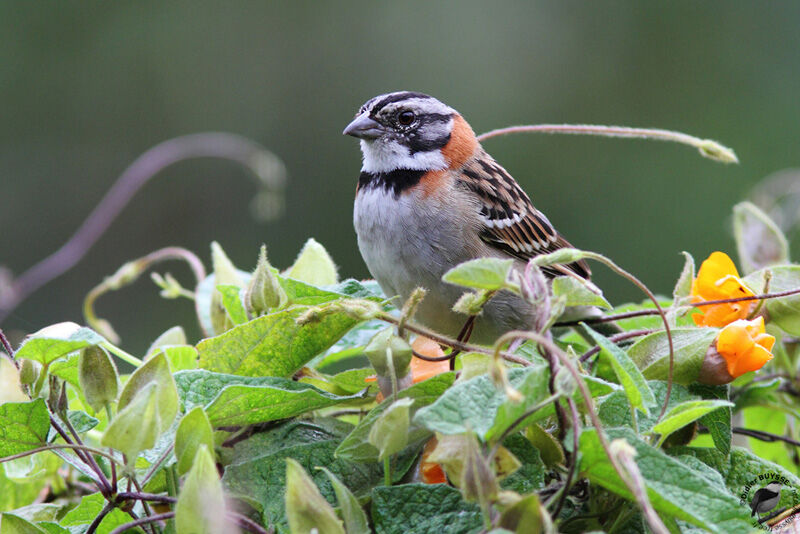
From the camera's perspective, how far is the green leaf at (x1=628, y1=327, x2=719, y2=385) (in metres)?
1.12

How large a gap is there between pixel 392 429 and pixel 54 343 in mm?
374

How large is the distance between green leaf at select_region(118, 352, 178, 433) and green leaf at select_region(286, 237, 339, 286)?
508 millimetres

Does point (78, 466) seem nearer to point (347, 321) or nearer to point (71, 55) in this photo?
point (347, 321)

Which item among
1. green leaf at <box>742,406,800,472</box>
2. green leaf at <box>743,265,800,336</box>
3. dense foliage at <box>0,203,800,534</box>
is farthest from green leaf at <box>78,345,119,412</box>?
green leaf at <box>742,406,800,472</box>

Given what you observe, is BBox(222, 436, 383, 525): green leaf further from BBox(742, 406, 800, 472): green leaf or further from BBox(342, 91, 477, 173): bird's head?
BBox(342, 91, 477, 173): bird's head

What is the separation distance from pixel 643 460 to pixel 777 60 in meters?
5.70

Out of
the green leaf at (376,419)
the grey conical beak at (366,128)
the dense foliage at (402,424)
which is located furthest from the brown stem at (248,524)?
the grey conical beak at (366,128)

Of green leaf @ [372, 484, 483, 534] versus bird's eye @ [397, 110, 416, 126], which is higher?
bird's eye @ [397, 110, 416, 126]

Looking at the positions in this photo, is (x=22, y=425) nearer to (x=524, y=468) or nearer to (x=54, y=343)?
(x=54, y=343)

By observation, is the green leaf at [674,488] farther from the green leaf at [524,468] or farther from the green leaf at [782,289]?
the green leaf at [782,289]

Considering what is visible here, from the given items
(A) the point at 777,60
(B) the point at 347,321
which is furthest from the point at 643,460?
(A) the point at 777,60

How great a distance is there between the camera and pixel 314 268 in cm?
149

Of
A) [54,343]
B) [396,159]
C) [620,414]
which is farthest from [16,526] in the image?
[396,159]

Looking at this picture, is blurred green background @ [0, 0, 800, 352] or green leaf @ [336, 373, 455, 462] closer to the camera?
green leaf @ [336, 373, 455, 462]
